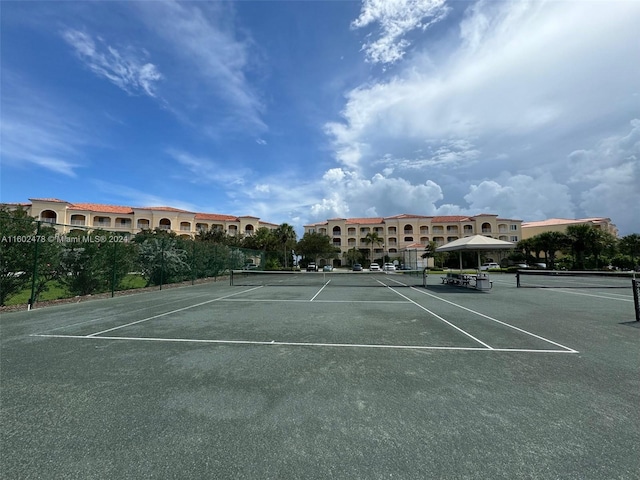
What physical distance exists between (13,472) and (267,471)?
7.04ft

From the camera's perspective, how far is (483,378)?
4352 mm

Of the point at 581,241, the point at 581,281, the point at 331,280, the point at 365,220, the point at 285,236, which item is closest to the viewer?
the point at 581,281

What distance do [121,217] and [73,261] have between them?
213 ft

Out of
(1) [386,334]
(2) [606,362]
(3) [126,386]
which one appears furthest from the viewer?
(1) [386,334]

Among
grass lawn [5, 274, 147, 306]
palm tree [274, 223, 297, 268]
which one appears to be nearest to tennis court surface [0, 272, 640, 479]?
grass lawn [5, 274, 147, 306]

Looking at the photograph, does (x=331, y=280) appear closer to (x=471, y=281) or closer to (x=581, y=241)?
(x=471, y=281)

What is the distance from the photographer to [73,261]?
1281 cm

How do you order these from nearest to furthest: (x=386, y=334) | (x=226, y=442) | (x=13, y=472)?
(x=13, y=472) < (x=226, y=442) < (x=386, y=334)

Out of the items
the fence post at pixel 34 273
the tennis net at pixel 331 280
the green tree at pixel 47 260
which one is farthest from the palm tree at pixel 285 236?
the fence post at pixel 34 273

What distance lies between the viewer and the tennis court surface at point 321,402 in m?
2.56

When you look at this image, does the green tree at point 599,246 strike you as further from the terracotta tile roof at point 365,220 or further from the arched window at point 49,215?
the arched window at point 49,215

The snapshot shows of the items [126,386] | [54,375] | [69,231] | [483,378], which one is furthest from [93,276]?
[483,378]

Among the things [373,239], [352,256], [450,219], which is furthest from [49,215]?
[450,219]

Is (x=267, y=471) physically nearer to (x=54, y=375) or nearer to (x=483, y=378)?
(x=483, y=378)
